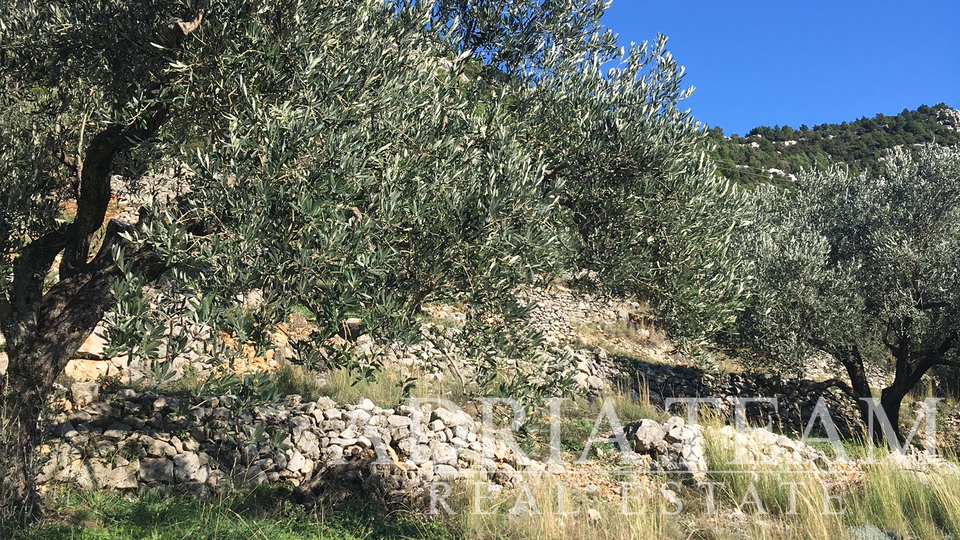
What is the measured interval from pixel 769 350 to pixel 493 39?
1164 cm

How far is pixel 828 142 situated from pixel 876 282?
54119 millimetres

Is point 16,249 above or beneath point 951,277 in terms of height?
Result: beneath

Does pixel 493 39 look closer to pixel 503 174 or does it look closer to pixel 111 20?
pixel 503 174

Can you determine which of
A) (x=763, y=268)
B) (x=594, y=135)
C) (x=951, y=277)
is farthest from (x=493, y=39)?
(x=951, y=277)

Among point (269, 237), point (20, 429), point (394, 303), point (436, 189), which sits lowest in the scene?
point (20, 429)

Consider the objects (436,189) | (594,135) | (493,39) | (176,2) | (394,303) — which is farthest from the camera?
(493,39)

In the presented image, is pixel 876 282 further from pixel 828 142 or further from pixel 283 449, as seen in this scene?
pixel 828 142

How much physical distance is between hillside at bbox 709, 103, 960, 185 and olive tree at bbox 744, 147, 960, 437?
30.1 m

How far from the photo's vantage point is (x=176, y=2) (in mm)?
5918

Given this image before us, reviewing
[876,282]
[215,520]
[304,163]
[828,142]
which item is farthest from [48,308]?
[828,142]

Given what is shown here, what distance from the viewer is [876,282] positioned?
51.5 feet

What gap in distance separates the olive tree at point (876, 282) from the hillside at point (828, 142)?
3012 cm

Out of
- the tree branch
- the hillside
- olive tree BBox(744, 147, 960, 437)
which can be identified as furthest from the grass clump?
the hillside

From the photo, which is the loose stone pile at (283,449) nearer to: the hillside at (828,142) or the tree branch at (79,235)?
the tree branch at (79,235)
